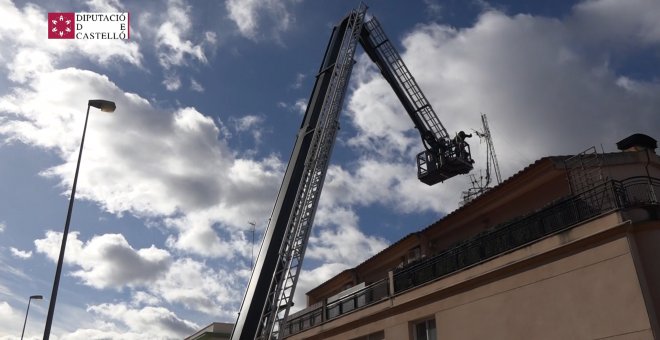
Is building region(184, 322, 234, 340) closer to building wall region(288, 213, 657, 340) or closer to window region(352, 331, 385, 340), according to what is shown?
window region(352, 331, 385, 340)

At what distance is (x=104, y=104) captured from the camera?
57.3 ft

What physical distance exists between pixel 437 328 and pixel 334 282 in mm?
14929

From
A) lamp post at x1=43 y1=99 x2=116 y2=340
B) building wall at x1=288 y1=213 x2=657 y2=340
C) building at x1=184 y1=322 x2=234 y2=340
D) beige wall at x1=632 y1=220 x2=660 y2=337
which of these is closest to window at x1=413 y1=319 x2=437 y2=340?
building wall at x1=288 y1=213 x2=657 y2=340

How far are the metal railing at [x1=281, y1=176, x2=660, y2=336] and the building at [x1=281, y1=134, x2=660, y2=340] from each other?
1.4 inches

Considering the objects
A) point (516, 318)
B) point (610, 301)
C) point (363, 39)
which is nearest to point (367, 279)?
point (363, 39)

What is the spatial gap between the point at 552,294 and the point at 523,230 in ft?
7.70

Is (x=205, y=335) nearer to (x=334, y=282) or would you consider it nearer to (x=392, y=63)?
(x=334, y=282)

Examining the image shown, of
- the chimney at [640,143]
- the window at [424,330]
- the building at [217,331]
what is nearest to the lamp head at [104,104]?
the window at [424,330]

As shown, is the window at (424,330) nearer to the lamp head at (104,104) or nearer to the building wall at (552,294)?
the building wall at (552,294)

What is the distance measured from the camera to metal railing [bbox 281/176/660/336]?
45.0 ft

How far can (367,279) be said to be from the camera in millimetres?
28969

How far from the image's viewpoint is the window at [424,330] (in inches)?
725

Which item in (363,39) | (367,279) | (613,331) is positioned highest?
(363,39)

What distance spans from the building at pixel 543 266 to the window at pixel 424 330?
4cm
